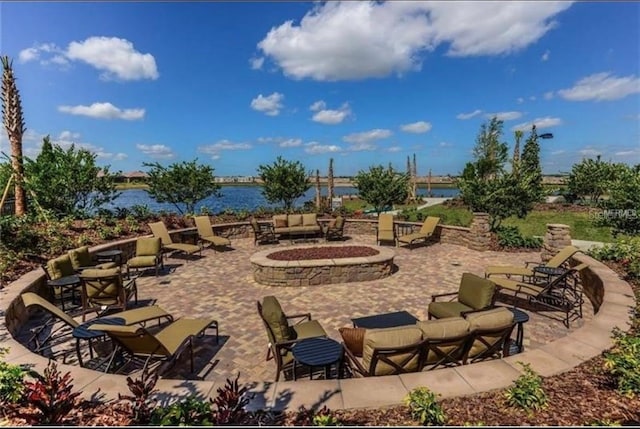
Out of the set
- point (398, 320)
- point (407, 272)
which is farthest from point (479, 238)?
point (398, 320)

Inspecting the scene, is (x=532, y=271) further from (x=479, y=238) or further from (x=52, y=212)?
(x=52, y=212)

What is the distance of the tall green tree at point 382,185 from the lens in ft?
52.7

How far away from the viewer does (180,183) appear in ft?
51.3

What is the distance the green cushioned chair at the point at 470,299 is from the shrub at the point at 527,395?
6.70 ft

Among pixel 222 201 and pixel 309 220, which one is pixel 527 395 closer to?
pixel 309 220

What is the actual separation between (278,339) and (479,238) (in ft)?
31.2

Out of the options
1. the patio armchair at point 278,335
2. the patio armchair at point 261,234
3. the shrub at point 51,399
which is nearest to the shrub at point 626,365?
the patio armchair at point 278,335

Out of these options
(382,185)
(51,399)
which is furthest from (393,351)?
Answer: (382,185)

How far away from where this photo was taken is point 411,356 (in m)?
3.56

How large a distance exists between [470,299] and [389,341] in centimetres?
270

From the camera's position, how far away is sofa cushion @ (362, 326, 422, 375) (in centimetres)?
345

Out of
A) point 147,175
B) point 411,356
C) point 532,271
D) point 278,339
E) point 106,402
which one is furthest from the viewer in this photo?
point 147,175

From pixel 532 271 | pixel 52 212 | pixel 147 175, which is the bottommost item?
pixel 532 271

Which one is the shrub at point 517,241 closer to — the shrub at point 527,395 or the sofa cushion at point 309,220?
the sofa cushion at point 309,220
